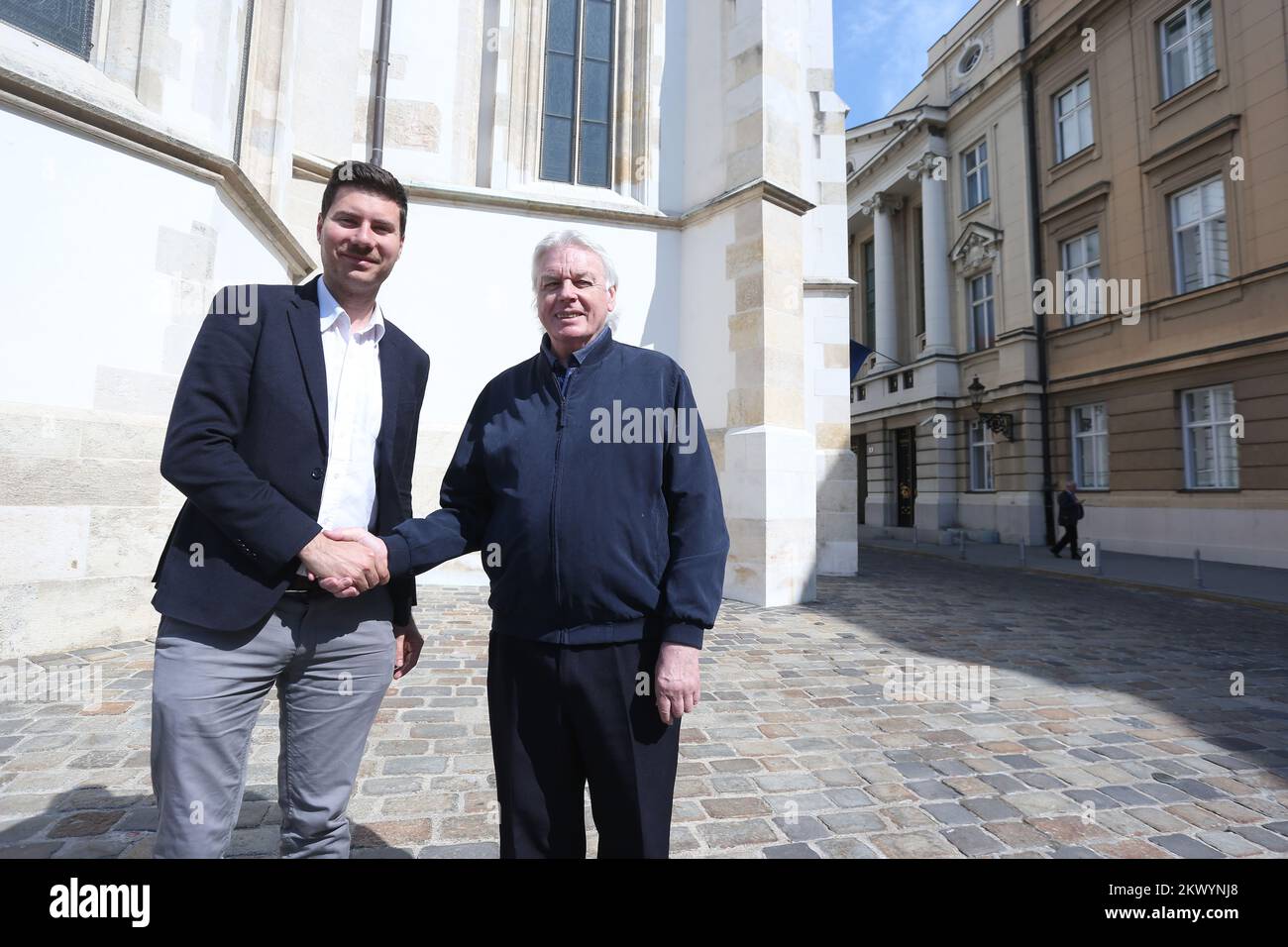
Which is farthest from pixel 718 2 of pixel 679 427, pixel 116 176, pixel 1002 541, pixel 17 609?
pixel 1002 541

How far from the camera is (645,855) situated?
5.02 ft

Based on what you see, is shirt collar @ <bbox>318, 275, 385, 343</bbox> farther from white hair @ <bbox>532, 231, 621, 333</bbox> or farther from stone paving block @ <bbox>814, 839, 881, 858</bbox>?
stone paving block @ <bbox>814, 839, 881, 858</bbox>

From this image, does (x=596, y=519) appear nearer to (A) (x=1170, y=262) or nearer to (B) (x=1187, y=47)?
(A) (x=1170, y=262)

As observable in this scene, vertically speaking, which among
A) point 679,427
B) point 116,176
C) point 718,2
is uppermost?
point 718,2

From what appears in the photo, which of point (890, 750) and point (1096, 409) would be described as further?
point (1096, 409)

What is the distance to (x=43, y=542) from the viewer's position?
15.0 feet

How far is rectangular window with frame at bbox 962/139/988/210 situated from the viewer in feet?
65.7

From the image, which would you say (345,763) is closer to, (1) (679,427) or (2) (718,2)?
(1) (679,427)

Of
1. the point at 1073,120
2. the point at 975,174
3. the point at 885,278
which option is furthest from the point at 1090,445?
the point at 885,278

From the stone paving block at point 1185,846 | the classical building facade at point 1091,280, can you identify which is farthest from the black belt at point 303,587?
the classical building facade at point 1091,280

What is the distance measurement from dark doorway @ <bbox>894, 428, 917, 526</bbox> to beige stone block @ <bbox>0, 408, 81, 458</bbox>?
21.3 metres

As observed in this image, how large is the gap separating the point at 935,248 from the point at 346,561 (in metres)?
23.9

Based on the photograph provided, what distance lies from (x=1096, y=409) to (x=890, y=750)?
1651 cm

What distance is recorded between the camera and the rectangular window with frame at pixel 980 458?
19.1 meters
